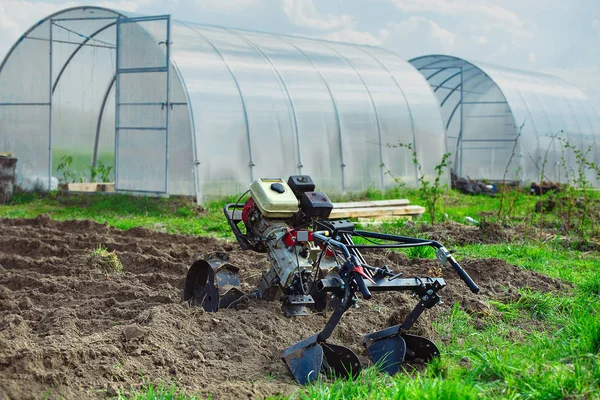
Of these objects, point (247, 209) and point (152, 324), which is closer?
point (152, 324)

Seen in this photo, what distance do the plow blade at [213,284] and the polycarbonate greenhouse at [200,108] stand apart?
836 centimetres

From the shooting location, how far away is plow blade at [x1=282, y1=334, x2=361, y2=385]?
4.85m

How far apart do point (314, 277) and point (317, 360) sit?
106 centimetres

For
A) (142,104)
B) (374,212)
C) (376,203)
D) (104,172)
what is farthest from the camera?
(104,172)

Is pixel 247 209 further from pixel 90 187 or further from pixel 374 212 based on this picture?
pixel 90 187

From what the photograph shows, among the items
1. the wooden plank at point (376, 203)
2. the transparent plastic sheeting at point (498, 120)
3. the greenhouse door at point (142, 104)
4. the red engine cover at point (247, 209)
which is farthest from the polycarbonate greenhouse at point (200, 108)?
the red engine cover at point (247, 209)

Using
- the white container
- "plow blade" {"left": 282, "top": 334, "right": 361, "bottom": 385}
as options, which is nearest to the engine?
the white container

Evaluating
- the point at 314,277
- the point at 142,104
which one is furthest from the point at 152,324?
the point at 142,104

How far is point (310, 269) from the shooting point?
5.86 meters

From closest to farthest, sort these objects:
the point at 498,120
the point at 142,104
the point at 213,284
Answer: the point at 213,284
the point at 142,104
the point at 498,120

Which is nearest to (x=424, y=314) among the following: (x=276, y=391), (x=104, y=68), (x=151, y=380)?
(x=276, y=391)

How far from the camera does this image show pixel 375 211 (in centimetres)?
1418

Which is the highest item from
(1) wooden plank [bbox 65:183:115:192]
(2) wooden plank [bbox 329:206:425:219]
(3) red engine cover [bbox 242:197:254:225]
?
(3) red engine cover [bbox 242:197:254:225]

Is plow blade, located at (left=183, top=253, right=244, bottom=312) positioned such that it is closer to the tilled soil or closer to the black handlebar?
the tilled soil
